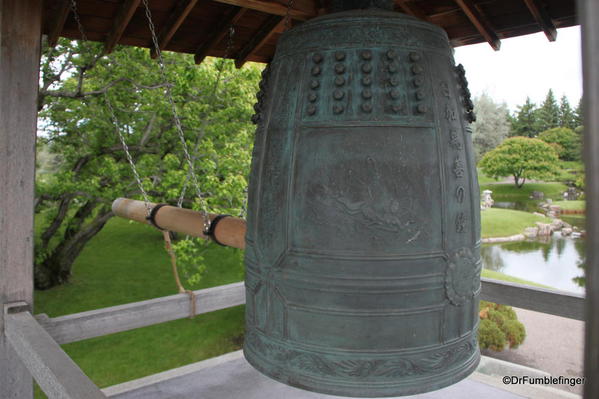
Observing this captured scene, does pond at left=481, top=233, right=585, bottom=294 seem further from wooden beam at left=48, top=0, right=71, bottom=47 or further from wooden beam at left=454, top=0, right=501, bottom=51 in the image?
wooden beam at left=48, top=0, right=71, bottom=47

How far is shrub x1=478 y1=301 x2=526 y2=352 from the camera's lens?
813 centimetres

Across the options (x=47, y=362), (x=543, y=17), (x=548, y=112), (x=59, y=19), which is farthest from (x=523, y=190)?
(x=47, y=362)

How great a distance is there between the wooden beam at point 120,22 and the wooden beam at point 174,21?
218 millimetres

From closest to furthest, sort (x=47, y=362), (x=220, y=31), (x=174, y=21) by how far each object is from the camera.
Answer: (x=47, y=362) < (x=174, y=21) < (x=220, y=31)

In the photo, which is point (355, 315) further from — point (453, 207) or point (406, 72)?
point (406, 72)

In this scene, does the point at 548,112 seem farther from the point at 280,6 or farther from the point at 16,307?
the point at 16,307

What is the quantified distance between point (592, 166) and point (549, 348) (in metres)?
10.6

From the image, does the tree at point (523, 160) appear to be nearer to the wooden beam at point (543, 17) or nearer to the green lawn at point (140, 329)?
the green lawn at point (140, 329)

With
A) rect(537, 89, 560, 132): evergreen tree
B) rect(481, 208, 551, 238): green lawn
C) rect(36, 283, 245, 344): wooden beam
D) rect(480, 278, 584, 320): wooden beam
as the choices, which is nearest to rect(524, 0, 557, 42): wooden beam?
rect(480, 278, 584, 320): wooden beam

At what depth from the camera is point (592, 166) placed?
45 centimetres

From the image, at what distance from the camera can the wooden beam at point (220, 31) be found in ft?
8.23

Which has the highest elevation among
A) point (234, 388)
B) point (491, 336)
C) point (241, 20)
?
point (241, 20)

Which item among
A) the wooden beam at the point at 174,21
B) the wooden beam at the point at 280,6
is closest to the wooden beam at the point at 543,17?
the wooden beam at the point at 280,6

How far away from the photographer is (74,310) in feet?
26.5
